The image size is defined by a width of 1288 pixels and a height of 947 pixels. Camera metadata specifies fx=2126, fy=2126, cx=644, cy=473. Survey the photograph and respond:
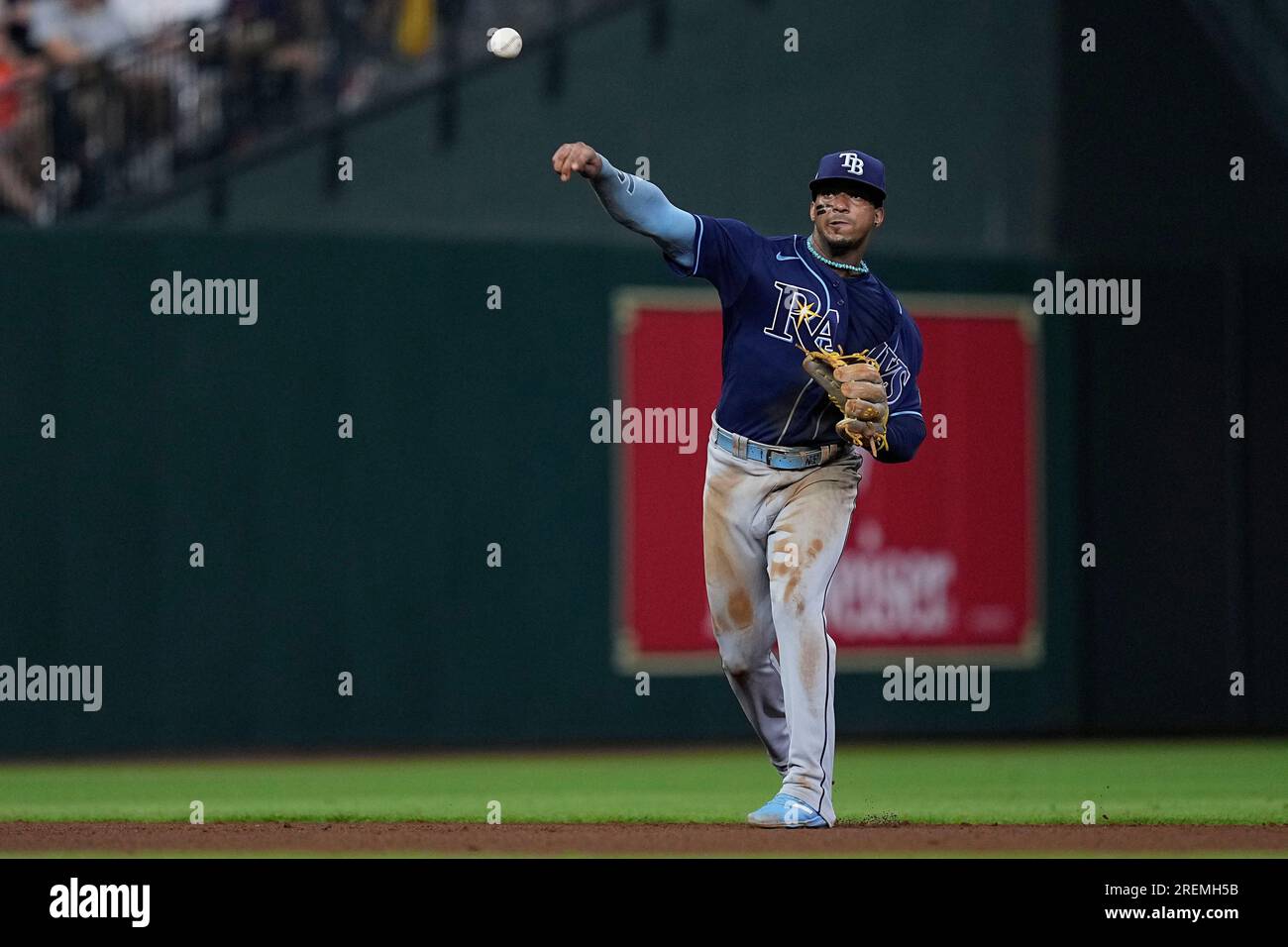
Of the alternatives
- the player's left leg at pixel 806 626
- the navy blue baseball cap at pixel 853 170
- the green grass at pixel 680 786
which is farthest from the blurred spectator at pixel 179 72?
the player's left leg at pixel 806 626

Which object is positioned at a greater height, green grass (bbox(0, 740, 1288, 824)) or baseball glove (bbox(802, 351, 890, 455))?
baseball glove (bbox(802, 351, 890, 455))

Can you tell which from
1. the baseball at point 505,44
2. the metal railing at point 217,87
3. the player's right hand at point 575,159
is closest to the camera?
the player's right hand at point 575,159

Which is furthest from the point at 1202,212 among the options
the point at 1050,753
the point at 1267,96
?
the point at 1050,753

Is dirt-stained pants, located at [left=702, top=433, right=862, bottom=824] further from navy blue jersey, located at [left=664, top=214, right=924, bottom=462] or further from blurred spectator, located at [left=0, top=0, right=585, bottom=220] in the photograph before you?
blurred spectator, located at [left=0, top=0, right=585, bottom=220]

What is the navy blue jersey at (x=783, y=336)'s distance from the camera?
304 inches

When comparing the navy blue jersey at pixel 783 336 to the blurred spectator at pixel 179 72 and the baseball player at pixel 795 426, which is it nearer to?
the baseball player at pixel 795 426

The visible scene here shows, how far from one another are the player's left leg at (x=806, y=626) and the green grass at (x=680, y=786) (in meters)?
0.94

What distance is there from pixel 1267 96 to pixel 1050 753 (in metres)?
4.63

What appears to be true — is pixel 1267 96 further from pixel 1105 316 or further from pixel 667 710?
pixel 667 710

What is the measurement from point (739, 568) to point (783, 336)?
2.85ft

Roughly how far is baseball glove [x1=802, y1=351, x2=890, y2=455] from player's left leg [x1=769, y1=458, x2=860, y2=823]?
315mm

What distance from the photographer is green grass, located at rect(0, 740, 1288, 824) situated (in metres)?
9.09

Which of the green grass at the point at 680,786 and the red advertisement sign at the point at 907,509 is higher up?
the red advertisement sign at the point at 907,509

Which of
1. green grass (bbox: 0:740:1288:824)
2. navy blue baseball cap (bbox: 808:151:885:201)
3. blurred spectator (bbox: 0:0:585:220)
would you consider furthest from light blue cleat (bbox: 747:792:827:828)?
blurred spectator (bbox: 0:0:585:220)
